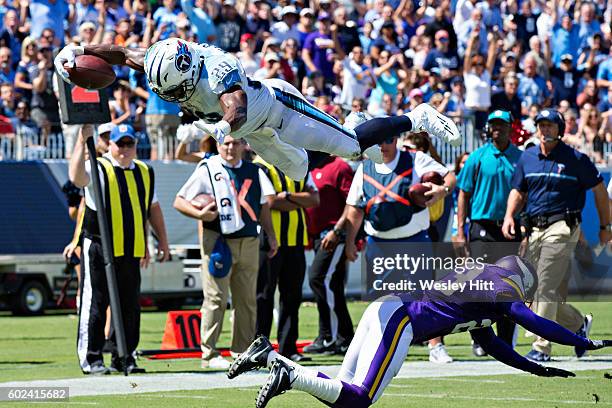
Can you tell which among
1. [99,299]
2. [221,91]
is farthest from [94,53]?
[99,299]

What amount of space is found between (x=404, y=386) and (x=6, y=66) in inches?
485

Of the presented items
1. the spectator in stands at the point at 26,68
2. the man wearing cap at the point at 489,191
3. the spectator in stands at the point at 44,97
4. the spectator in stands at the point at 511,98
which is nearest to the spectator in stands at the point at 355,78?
the spectator in stands at the point at 511,98

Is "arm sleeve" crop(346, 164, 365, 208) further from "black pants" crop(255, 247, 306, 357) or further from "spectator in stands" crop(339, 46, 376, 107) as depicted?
"spectator in stands" crop(339, 46, 376, 107)

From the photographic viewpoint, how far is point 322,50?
74.6ft

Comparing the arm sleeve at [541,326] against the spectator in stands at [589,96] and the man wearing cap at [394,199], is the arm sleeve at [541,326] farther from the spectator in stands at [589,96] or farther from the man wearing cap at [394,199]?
the spectator in stands at [589,96]

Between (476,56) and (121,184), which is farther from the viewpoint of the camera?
(476,56)

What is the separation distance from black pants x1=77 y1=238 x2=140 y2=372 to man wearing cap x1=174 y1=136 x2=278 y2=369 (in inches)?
26.9

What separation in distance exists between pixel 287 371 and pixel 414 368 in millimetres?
4493

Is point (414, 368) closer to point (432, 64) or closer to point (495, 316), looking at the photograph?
point (495, 316)

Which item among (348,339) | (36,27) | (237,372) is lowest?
(348,339)

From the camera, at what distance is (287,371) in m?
7.38

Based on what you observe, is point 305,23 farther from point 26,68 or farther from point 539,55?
point 26,68

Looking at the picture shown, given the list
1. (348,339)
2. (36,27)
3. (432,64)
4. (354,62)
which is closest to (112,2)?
(36,27)

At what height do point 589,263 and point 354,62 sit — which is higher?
point 354,62
